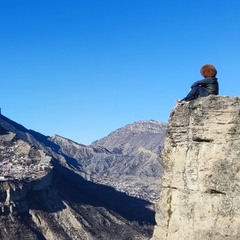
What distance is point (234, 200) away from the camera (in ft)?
48.8

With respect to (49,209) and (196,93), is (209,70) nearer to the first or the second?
(196,93)

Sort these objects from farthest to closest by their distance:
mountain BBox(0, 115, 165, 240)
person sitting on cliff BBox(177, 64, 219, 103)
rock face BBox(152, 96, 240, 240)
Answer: mountain BBox(0, 115, 165, 240)
person sitting on cliff BBox(177, 64, 219, 103)
rock face BBox(152, 96, 240, 240)

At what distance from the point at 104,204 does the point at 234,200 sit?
154 meters

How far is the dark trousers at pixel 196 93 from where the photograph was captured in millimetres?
16484

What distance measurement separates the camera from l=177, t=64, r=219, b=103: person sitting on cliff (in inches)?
647

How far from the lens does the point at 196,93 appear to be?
54.3 ft

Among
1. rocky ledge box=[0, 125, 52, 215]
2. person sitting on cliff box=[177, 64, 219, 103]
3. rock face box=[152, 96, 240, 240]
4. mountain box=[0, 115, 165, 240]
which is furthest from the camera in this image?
rocky ledge box=[0, 125, 52, 215]

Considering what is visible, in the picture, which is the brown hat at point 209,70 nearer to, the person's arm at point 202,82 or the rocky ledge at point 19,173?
the person's arm at point 202,82

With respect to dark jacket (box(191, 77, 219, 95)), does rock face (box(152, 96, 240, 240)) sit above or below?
below

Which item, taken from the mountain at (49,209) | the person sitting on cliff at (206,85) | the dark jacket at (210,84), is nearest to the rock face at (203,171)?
the person sitting on cliff at (206,85)

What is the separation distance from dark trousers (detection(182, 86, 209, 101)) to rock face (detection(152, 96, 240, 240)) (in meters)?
0.34

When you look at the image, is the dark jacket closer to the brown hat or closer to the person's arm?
the person's arm

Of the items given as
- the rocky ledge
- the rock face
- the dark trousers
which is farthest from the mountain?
→ the dark trousers

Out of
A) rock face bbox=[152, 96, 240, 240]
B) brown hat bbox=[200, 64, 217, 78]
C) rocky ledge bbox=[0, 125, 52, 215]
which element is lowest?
rock face bbox=[152, 96, 240, 240]
